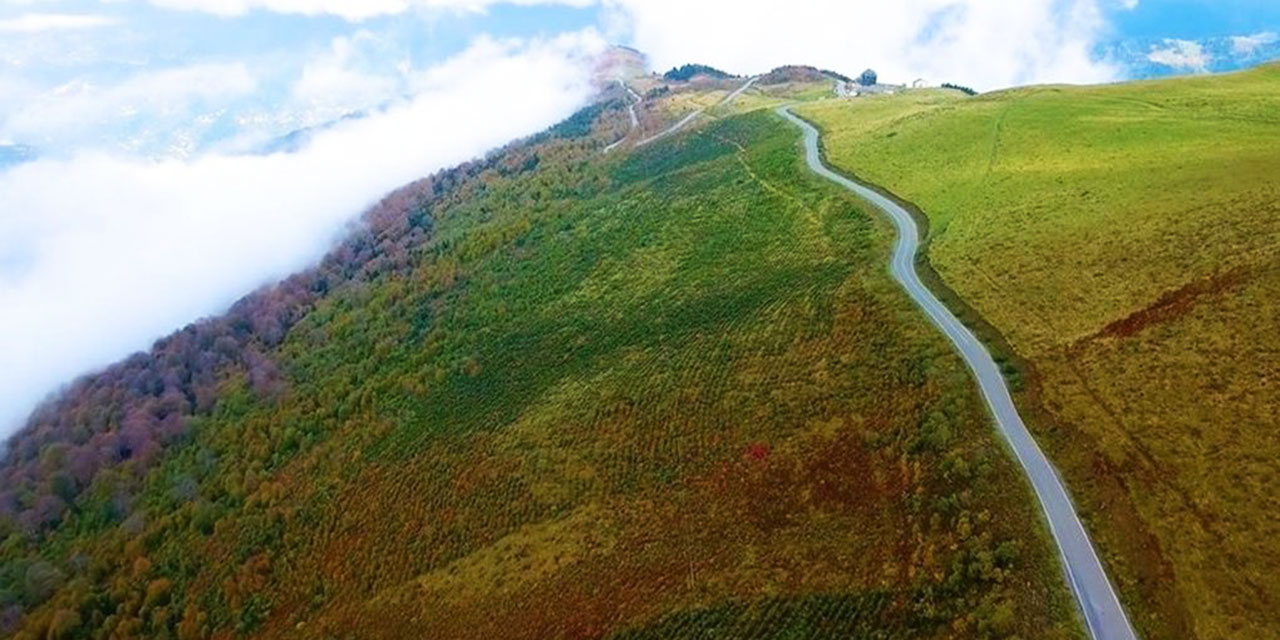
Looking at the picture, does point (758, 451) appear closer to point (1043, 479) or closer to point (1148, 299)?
point (1043, 479)

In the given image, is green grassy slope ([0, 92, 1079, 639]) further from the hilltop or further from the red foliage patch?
the hilltop

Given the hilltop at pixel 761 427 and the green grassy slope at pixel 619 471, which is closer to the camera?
the hilltop at pixel 761 427

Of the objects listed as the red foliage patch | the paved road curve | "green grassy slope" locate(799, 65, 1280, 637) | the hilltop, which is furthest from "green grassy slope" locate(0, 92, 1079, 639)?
"green grassy slope" locate(799, 65, 1280, 637)

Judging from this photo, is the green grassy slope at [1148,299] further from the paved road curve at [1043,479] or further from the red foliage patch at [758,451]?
the red foliage patch at [758,451]

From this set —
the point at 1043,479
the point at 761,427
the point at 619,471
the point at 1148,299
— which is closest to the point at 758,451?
the point at 761,427

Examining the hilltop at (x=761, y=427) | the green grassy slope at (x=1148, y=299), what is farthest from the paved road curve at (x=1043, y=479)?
the green grassy slope at (x=1148, y=299)
